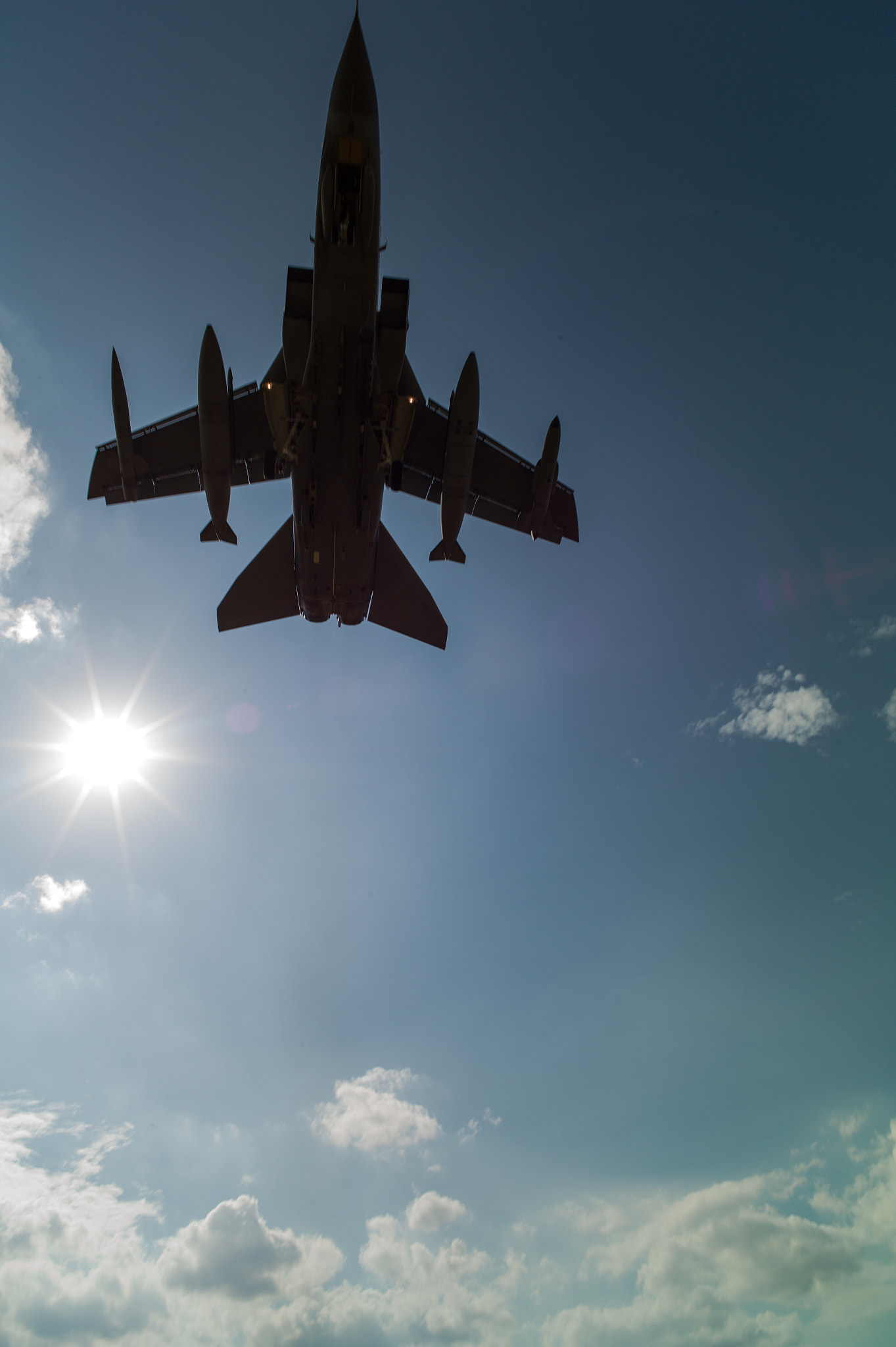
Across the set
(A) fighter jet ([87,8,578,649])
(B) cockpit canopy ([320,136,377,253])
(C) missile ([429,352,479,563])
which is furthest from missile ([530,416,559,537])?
(B) cockpit canopy ([320,136,377,253])

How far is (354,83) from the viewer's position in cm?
1305

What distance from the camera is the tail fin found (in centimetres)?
1694

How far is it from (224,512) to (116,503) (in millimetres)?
4903

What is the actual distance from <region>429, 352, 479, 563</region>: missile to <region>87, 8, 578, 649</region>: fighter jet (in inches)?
1.3

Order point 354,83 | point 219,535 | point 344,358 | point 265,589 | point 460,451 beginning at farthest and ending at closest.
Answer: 1. point 265,589
2. point 219,535
3. point 460,451
4. point 344,358
5. point 354,83

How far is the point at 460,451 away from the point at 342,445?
113 inches

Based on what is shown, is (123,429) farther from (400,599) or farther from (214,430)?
(400,599)

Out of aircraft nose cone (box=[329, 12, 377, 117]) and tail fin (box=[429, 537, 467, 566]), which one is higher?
aircraft nose cone (box=[329, 12, 377, 117])

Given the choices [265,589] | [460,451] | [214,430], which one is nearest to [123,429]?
[214,430]

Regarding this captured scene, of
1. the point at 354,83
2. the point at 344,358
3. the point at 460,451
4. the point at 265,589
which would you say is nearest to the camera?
the point at 354,83

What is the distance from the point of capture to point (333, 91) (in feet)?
43.4

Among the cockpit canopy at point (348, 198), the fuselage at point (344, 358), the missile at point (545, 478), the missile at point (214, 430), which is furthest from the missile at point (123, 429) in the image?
the missile at point (545, 478)

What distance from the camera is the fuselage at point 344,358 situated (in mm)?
13062

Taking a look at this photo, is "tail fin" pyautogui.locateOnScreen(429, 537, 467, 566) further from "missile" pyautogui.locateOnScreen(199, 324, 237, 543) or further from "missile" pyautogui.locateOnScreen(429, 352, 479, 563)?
"missile" pyautogui.locateOnScreen(199, 324, 237, 543)
